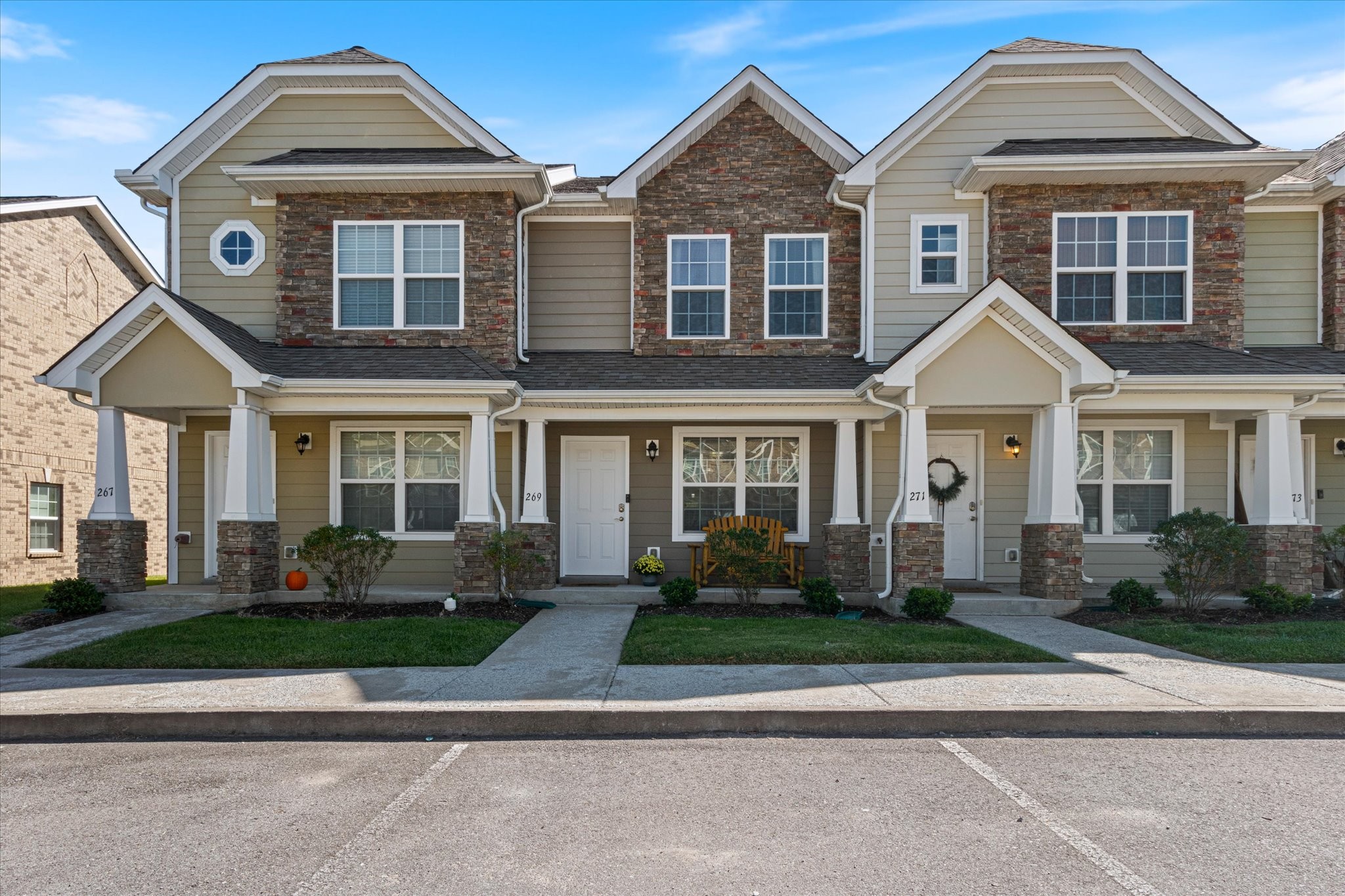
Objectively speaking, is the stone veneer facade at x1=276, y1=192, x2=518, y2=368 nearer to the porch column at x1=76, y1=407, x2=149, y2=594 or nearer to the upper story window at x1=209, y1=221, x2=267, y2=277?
the upper story window at x1=209, y1=221, x2=267, y2=277

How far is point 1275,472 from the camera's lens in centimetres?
1095

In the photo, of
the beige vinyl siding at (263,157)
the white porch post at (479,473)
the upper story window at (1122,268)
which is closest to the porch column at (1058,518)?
the upper story window at (1122,268)

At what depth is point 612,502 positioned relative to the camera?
12750mm

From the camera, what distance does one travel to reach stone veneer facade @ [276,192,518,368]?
1202 centimetres

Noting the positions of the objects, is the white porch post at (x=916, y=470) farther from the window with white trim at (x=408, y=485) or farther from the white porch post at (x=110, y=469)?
the white porch post at (x=110, y=469)

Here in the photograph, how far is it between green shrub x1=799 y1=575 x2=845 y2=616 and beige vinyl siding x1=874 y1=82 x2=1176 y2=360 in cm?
352

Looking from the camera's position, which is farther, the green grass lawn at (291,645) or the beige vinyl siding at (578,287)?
the beige vinyl siding at (578,287)

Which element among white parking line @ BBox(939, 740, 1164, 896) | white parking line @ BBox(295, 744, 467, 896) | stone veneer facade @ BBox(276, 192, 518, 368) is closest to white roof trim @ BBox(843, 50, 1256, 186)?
stone veneer facade @ BBox(276, 192, 518, 368)

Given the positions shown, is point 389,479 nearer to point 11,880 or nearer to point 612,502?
point 612,502

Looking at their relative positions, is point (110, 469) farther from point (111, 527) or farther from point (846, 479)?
point (846, 479)

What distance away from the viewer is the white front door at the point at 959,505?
12398 millimetres

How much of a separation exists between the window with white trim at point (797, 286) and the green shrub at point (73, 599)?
9538mm

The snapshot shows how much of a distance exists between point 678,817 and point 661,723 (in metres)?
1.48

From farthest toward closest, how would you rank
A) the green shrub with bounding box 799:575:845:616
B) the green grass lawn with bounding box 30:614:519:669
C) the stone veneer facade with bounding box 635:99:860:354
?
the stone veneer facade with bounding box 635:99:860:354 → the green shrub with bounding box 799:575:845:616 → the green grass lawn with bounding box 30:614:519:669
